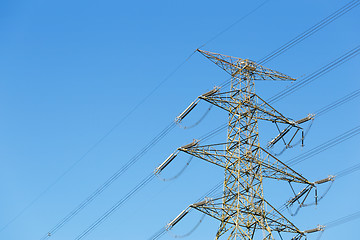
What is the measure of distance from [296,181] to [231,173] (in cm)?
445

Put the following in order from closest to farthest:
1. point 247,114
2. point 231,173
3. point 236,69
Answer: point 231,173 < point 247,114 < point 236,69

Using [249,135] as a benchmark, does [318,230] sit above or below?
below

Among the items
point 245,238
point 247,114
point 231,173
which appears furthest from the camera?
point 247,114

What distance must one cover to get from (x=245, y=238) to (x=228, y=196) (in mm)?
2790

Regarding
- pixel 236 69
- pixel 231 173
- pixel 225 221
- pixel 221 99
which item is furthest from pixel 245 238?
pixel 236 69

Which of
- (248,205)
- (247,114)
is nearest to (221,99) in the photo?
(247,114)

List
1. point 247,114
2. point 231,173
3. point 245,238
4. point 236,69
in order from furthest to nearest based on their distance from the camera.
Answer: point 236,69, point 247,114, point 231,173, point 245,238

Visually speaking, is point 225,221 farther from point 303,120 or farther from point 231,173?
point 303,120

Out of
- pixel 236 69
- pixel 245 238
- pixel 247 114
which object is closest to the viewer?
pixel 245 238

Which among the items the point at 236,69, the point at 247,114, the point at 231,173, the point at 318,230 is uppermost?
the point at 236,69

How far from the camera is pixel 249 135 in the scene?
35.4m

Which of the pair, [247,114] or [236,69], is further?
[236,69]

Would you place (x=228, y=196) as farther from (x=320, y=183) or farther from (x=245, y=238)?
(x=320, y=183)

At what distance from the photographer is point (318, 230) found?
3306 cm
